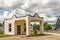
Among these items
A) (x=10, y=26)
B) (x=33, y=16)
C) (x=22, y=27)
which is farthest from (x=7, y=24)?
(x=33, y=16)

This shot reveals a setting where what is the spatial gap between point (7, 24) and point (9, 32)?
1.73 m

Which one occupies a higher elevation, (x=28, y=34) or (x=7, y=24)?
(x=7, y=24)

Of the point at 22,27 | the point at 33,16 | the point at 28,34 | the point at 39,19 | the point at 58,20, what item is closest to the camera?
the point at 28,34

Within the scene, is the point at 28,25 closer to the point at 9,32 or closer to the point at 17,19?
the point at 17,19

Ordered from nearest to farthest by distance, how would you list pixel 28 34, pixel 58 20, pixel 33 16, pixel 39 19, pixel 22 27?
pixel 28 34 < pixel 33 16 < pixel 39 19 < pixel 22 27 < pixel 58 20

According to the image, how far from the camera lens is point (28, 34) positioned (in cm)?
2502

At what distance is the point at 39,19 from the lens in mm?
28422

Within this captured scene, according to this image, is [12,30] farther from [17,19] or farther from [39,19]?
[39,19]

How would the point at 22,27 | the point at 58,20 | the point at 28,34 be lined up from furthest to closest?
1. the point at 58,20
2. the point at 22,27
3. the point at 28,34

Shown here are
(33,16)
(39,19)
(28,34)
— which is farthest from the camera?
(39,19)

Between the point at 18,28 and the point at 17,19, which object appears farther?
Answer: the point at 18,28

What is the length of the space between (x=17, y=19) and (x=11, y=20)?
5.91 feet

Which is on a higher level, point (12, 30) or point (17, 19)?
point (17, 19)

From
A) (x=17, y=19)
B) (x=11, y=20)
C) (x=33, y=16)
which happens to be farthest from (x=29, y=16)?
(x=11, y=20)
